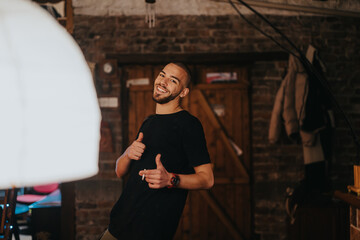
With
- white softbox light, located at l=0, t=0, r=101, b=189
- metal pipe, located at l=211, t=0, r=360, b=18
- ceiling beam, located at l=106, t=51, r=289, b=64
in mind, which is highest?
metal pipe, located at l=211, t=0, r=360, b=18

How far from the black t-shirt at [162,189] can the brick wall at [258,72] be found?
6.37 ft

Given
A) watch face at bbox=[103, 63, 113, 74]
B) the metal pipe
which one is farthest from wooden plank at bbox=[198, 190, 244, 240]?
the metal pipe

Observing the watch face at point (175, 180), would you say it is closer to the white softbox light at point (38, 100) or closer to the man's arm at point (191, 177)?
the man's arm at point (191, 177)

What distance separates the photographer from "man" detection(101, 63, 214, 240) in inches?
55.7

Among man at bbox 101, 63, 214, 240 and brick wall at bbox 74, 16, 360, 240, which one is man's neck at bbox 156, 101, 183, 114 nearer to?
man at bbox 101, 63, 214, 240

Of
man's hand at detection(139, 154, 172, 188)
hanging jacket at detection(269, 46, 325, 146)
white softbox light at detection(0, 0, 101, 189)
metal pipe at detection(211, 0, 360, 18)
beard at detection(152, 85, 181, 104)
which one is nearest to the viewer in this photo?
white softbox light at detection(0, 0, 101, 189)

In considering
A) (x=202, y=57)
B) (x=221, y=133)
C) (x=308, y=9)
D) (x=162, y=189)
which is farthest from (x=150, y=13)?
(x=162, y=189)

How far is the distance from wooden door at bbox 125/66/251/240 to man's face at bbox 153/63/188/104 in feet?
6.02

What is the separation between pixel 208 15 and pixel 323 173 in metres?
2.14

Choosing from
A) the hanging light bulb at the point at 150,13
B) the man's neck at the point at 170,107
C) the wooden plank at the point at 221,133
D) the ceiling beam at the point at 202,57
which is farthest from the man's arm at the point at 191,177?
the hanging light bulb at the point at 150,13

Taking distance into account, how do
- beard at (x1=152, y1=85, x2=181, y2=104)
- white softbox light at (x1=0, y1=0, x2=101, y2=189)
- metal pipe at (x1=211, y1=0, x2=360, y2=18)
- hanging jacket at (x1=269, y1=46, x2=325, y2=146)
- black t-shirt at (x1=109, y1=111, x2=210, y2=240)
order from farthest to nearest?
metal pipe at (x1=211, y1=0, x2=360, y2=18)
hanging jacket at (x1=269, y1=46, x2=325, y2=146)
beard at (x1=152, y1=85, x2=181, y2=104)
black t-shirt at (x1=109, y1=111, x2=210, y2=240)
white softbox light at (x1=0, y1=0, x2=101, y2=189)

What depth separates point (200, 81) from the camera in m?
3.47

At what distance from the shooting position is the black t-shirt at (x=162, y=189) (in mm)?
1428

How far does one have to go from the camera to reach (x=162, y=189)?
4.82 ft
